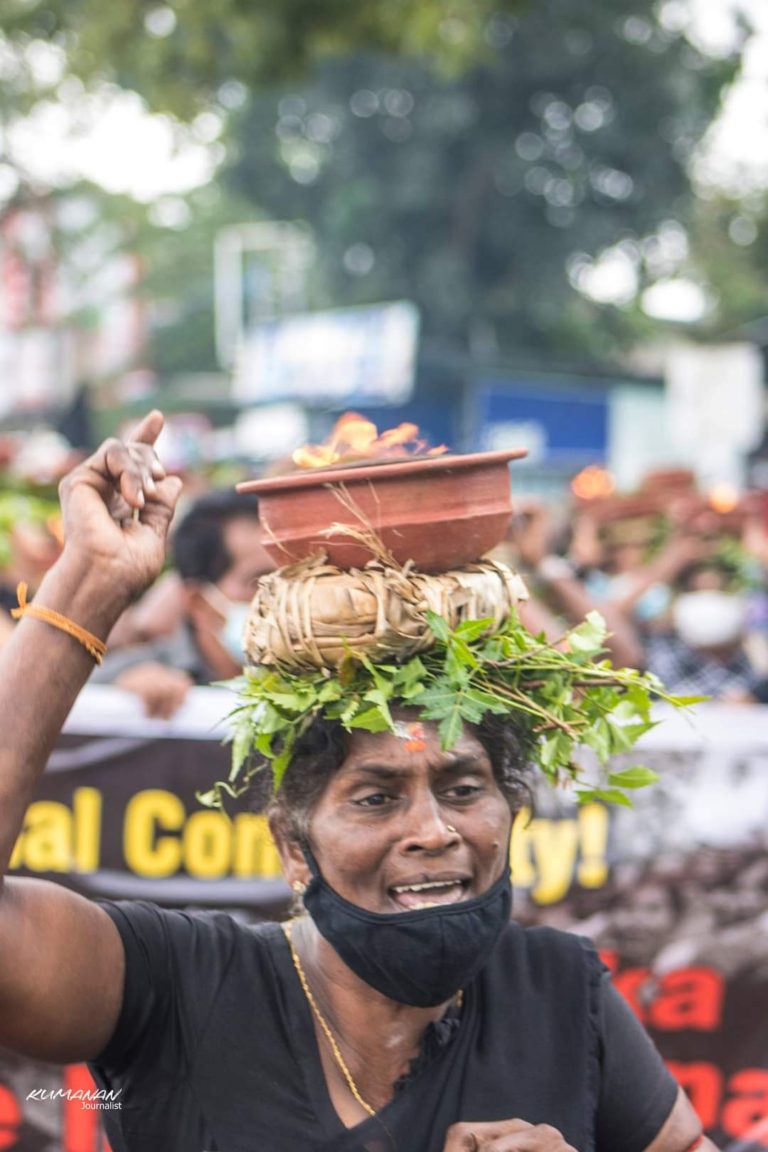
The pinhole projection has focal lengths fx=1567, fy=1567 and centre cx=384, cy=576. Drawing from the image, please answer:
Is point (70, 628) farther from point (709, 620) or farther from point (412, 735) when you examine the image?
point (709, 620)

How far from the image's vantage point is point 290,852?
8.67ft

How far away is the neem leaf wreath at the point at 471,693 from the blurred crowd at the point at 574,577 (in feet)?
7.07

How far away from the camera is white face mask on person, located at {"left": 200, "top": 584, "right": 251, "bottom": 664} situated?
6.02 metres

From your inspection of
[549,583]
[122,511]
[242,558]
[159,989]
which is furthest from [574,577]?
[122,511]

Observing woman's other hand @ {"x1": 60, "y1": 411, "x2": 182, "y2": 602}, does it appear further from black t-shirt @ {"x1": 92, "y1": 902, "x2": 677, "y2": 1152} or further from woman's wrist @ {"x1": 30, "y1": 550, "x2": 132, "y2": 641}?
black t-shirt @ {"x1": 92, "y1": 902, "x2": 677, "y2": 1152}

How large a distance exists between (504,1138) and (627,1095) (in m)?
0.27

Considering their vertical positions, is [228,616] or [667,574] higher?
[228,616]

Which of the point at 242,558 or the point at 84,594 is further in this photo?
the point at 242,558

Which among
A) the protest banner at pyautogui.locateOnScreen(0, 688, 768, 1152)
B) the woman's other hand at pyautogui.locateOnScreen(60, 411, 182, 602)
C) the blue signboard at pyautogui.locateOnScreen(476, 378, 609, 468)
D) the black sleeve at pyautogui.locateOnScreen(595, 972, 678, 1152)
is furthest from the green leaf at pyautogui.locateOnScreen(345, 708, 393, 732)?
the blue signboard at pyautogui.locateOnScreen(476, 378, 609, 468)

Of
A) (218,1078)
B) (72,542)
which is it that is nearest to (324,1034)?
(218,1078)

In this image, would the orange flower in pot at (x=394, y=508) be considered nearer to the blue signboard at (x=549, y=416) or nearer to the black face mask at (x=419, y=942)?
the black face mask at (x=419, y=942)

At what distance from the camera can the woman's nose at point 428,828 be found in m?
2.42

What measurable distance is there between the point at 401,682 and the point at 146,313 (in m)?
53.6

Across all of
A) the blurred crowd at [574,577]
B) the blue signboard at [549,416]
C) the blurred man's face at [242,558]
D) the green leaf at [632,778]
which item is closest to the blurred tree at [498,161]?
the blue signboard at [549,416]
